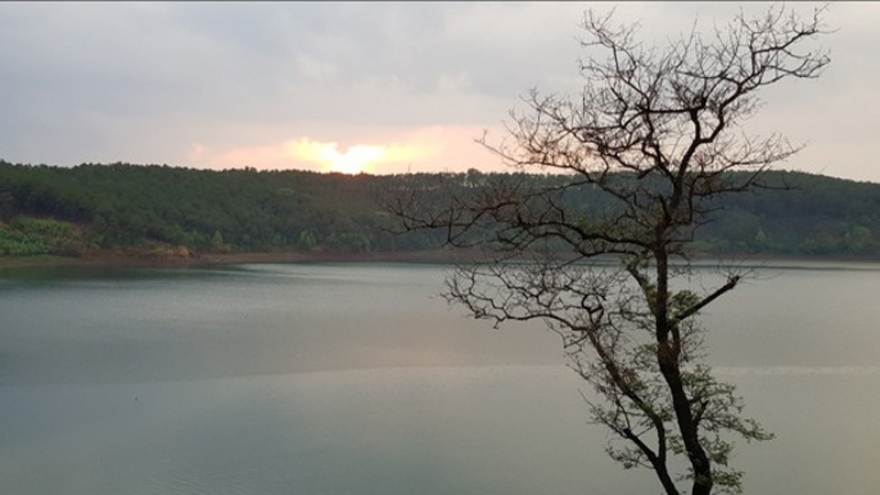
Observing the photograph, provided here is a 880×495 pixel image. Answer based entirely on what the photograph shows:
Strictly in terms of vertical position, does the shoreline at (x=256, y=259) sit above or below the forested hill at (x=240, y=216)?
below

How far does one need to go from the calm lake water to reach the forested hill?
66.0 feet

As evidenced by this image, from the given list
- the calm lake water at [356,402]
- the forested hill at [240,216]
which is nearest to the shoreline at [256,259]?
the forested hill at [240,216]

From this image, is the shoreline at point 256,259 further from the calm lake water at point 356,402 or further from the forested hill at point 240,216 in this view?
the calm lake water at point 356,402

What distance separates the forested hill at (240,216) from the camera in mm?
39938

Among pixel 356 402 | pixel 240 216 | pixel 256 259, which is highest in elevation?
pixel 240 216

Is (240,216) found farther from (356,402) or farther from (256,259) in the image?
(356,402)

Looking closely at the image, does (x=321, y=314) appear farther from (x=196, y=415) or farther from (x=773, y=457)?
(x=773, y=457)

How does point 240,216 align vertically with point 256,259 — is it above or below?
above

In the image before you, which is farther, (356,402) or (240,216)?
(240,216)

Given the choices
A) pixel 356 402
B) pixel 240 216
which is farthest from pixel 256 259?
pixel 356 402

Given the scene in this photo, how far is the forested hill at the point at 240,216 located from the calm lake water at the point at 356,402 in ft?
66.0

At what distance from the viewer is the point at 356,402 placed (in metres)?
10.2

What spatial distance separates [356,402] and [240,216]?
4099 cm

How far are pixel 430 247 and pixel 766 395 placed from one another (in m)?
40.7
